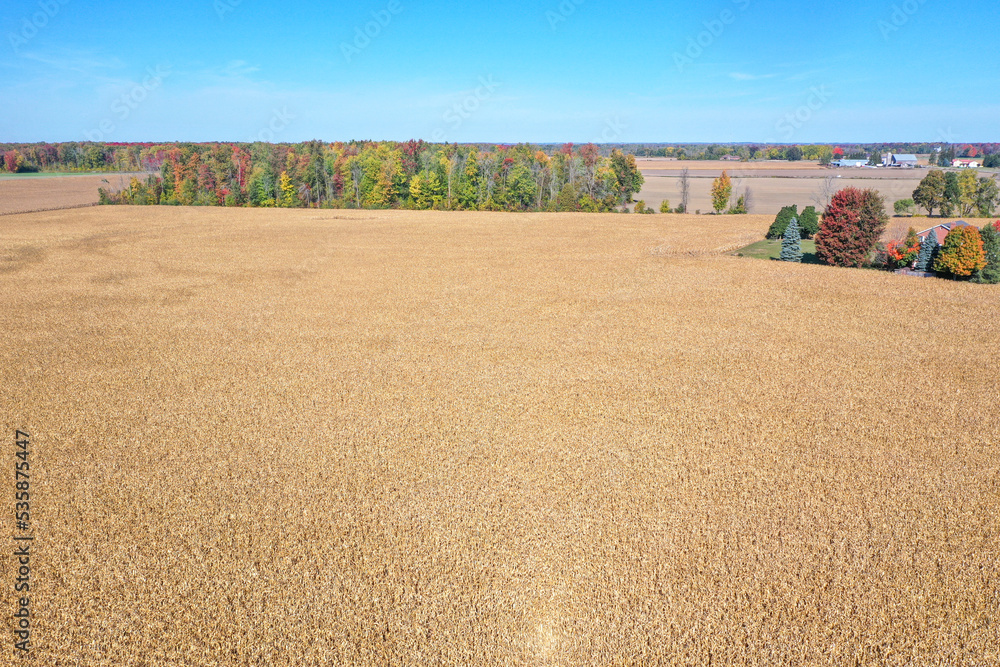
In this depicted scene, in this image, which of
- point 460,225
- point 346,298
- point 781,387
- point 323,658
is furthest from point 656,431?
point 460,225

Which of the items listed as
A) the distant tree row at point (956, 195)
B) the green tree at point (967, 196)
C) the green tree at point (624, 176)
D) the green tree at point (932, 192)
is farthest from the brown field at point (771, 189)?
the green tree at point (967, 196)

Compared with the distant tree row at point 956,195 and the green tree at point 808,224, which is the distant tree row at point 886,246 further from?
the distant tree row at point 956,195

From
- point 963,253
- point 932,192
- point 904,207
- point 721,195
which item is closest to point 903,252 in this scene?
point 963,253

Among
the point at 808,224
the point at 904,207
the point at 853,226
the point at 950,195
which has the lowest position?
the point at 853,226

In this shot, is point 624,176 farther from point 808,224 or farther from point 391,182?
point 808,224

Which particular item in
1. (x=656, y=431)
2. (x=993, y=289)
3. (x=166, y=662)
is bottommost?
(x=166, y=662)

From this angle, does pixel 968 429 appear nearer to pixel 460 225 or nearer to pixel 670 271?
pixel 670 271
